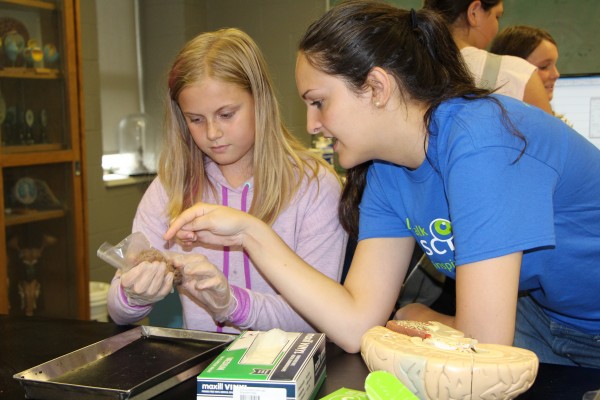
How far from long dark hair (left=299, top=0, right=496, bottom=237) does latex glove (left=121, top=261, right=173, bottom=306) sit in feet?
1.45

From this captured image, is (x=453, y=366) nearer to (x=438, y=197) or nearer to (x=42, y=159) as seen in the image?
(x=438, y=197)

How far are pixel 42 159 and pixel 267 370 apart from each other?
2.16 meters

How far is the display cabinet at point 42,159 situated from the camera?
8.51 ft

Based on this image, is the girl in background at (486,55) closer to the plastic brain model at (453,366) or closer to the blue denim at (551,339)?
the blue denim at (551,339)

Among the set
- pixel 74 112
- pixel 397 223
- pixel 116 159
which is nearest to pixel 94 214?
pixel 116 159

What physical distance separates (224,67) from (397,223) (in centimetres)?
53

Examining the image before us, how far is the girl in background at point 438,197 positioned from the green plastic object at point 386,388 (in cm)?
32

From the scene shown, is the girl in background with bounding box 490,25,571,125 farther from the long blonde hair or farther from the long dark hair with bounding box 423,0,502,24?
the long blonde hair

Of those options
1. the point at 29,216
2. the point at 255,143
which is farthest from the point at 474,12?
the point at 29,216

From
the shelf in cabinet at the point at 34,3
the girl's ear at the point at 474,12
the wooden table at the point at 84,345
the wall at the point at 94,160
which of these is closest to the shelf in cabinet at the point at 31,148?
the wall at the point at 94,160

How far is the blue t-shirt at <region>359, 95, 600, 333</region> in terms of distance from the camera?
34.8 inches

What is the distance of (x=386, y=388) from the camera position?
1.98ft

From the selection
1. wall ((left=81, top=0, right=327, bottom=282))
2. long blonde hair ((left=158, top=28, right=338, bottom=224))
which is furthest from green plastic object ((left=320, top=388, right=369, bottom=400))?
wall ((left=81, top=0, right=327, bottom=282))

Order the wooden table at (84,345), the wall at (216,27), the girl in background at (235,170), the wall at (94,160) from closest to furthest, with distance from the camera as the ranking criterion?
the wooden table at (84,345)
the girl in background at (235,170)
the wall at (94,160)
the wall at (216,27)
